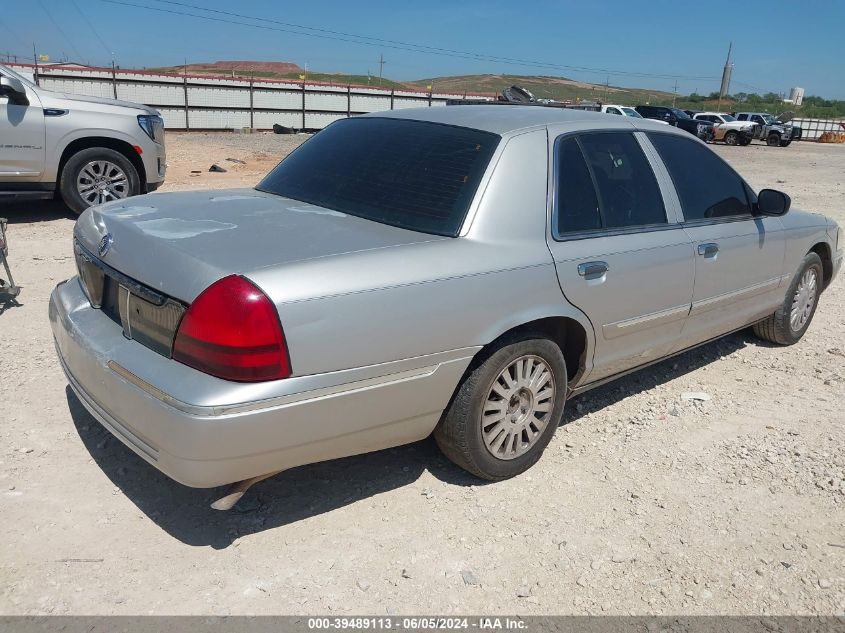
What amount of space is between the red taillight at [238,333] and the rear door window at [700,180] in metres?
2.63

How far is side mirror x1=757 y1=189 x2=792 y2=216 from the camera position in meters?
4.70

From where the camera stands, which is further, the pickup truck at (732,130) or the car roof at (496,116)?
the pickup truck at (732,130)

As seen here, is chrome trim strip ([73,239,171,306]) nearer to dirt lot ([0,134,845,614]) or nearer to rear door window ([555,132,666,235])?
dirt lot ([0,134,845,614])

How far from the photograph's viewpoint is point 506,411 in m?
3.38

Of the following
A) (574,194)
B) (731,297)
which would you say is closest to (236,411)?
(574,194)

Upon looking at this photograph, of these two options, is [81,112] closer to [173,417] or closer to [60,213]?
[60,213]

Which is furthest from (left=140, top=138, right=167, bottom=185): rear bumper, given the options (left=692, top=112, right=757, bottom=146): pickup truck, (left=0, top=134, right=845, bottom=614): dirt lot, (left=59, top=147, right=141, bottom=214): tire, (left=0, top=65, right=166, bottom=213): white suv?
(left=692, top=112, right=757, bottom=146): pickup truck

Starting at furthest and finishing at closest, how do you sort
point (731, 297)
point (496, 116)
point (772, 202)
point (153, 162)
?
point (153, 162) < point (772, 202) < point (731, 297) < point (496, 116)

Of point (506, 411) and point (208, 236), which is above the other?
point (208, 236)

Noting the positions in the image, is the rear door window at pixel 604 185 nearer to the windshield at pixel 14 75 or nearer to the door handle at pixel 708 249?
the door handle at pixel 708 249

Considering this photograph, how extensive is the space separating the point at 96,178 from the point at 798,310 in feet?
23.9

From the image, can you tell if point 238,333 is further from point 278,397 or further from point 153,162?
point 153,162

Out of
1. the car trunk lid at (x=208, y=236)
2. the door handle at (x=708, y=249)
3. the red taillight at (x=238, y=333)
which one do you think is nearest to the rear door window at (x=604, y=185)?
the door handle at (x=708, y=249)

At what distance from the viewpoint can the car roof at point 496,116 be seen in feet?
11.8
